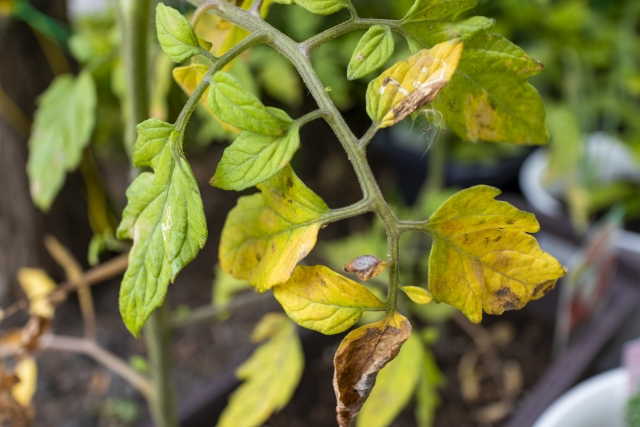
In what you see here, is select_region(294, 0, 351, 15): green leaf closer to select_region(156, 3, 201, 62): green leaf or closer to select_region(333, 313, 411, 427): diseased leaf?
select_region(156, 3, 201, 62): green leaf

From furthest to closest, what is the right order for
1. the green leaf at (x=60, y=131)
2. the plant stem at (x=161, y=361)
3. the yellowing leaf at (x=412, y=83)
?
the green leaf at (x=60, y=131) → the plant stem at (x=161, y=361) → the yellowing leaf at (x=412, y=83)

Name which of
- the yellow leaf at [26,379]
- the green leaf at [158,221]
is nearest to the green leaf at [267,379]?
the yellow leaf at [26,379]

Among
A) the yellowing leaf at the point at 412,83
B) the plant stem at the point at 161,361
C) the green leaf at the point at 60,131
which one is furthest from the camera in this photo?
the green leaf at the point at 60,131

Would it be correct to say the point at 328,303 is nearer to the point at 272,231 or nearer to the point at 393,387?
the point at 272,231

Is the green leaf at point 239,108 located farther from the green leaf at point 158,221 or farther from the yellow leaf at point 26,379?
the yellow leaf at point 26,379

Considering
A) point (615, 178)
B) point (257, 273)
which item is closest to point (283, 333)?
point (257, 273)

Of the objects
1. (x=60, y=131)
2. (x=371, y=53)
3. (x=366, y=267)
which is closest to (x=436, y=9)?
(x=371, y=53)
